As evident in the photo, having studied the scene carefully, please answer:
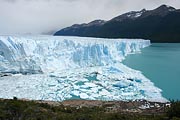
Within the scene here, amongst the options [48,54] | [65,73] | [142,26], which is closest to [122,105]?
[65,73]

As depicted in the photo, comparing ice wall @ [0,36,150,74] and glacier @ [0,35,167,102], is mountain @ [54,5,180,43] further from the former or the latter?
glacier @ [0,35,167,102]

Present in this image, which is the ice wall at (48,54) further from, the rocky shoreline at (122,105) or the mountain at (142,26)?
the mountain at (142,26)

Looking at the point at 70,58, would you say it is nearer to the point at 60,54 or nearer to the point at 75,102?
the point at 60,54

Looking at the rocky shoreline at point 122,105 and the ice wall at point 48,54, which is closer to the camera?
the rocky shoreline at point 122,105

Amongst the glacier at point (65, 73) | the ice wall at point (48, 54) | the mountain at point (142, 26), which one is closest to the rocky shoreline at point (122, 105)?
the glacier at point (65, 73)

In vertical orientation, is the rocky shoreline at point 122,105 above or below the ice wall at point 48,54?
below
